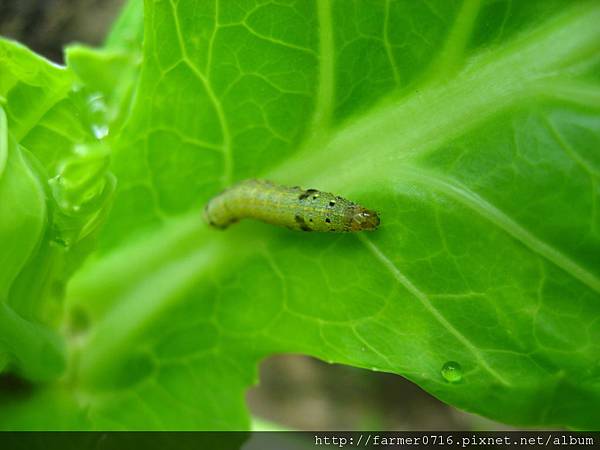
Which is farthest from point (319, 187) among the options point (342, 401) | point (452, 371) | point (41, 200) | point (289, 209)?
point (342, 401)

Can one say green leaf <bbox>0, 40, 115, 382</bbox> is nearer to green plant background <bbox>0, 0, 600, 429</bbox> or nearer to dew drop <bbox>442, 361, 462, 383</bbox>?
green plant background <bbox>0, 0, 600, 429</bbox>

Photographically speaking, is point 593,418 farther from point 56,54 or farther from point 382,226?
point 56,54

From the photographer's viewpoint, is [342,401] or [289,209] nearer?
[289,209]

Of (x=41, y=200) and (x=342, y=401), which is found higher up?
(x=342, y=401)

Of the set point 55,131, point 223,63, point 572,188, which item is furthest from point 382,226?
point 55,131

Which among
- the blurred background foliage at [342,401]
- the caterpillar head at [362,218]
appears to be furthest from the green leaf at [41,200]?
the blurred background foliage at [342,401]

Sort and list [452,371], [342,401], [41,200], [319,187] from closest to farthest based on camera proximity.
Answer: [41,200] → [452,371] → [319,187] → [342,401]

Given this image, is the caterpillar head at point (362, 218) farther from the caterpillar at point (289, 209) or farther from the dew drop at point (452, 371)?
the dew drop at point (452, 371)

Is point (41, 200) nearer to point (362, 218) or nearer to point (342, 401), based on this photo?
point (362, 218)

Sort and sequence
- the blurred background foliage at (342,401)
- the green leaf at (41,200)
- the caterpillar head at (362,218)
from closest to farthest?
the green leaf at (41,200), the caterpillar head at (362,218), the blurred background foliage at (342,401)
